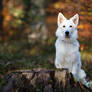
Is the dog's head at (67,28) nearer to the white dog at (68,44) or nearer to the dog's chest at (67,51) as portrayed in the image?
the white dog at (68,44)

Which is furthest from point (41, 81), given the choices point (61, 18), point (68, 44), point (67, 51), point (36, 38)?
point (36, 38)

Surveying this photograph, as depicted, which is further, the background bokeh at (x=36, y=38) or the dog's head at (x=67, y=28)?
the background bokeh at (x=36, y=38)

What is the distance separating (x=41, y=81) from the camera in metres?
3.73

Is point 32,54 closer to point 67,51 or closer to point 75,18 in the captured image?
point 67,51

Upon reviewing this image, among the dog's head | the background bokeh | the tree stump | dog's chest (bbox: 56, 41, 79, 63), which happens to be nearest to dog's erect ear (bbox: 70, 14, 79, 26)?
the dog's head

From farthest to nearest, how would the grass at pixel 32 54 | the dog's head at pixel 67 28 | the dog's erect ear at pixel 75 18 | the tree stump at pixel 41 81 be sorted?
the grass at pixel 32 54 → the dog's erect ear at pixel 75 18 → the dog's head at pixel 67 28 → the tree stump at pixel 41 81

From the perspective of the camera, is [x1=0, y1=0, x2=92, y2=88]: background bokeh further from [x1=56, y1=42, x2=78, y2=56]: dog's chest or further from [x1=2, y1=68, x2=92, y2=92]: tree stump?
[x1=2, y1=68, x2=92, y2=92]: tree stump

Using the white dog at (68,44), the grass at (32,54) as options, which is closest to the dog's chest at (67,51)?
the white dog at (68,44)

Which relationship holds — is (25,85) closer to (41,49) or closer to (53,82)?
(53,82)

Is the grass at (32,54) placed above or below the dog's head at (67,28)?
below

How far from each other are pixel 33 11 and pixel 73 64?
5952 mm

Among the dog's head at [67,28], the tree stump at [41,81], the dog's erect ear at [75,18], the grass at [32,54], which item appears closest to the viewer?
the tree stump at [41,81]

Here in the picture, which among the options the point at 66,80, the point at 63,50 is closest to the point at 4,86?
the point at 66,80

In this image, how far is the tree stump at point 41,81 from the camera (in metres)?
3.64
